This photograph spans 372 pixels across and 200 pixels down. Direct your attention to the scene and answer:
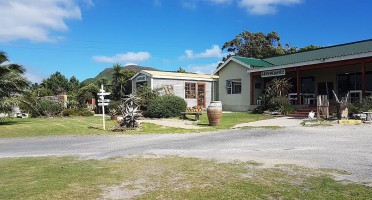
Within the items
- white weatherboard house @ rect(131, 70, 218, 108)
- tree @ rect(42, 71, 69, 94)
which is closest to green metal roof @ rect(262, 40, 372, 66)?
white weatherboard house @ rect(131, 70, 218, 108)

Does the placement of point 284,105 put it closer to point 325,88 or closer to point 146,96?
point 325,88

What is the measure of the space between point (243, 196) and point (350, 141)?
6.36 metres

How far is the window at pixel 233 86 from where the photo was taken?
2664 cm

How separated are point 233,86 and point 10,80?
57.2 feet

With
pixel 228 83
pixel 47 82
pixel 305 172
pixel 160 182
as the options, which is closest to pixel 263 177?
pixel 305 172

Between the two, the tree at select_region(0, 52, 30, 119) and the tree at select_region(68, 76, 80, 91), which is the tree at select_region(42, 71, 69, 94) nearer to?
the tree at select_region(68, 76, 80, 91)

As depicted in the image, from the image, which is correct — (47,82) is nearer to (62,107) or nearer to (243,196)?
(62,107)

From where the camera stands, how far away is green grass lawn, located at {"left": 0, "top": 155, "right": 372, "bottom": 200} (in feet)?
14.5

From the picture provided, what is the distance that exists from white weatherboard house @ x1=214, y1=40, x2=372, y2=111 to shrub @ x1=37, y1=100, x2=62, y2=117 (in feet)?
47.3

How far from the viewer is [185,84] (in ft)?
89.7

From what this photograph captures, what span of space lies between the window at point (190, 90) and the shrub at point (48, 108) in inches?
433

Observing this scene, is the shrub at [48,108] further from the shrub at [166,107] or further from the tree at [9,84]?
the shrub at [166,107]

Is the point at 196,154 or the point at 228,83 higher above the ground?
the point at 228,83

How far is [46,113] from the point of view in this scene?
80.5 ft
